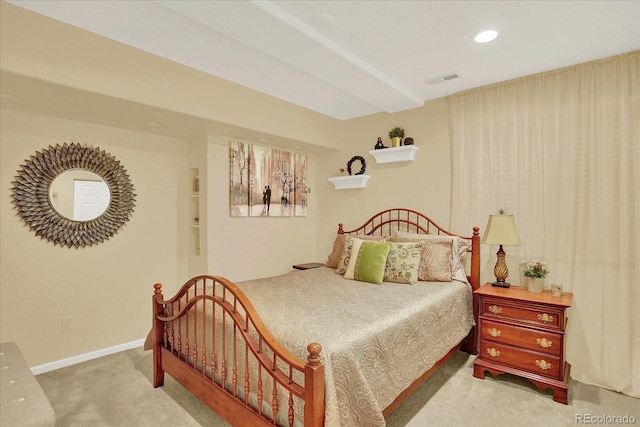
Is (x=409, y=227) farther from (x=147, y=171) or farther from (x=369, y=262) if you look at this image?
(x=147, y=171)

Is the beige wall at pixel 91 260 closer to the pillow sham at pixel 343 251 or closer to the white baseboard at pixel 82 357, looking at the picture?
the white baseboard at pixel 82 357

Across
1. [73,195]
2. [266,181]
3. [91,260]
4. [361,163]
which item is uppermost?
[361,163]

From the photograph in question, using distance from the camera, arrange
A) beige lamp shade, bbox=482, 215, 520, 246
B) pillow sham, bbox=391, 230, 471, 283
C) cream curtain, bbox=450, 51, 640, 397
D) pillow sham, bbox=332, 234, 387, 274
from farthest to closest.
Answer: pillow sham, bbox=332, 234, 387, 274 < pillow sham, bbox=391, 230, 471, 283 < beige lamp shade, bbox=482, 215, 520, 246 < cream curtain, bbox=450, 51, 640, 397

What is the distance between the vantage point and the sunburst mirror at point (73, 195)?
277 cm

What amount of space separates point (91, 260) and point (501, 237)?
12.1 ft

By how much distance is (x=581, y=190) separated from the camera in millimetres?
2693

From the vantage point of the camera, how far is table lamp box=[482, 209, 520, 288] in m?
2.76

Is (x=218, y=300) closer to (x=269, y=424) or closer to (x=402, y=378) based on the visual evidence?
(x=269, y=424)

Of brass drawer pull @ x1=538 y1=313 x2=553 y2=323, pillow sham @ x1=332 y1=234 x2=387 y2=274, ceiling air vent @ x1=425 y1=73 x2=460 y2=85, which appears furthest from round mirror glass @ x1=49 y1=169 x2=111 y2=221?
brass drawer pull @ x1=538 y1=313 x2=553 y2=323

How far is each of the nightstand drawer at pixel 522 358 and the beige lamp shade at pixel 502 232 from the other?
0.81 m

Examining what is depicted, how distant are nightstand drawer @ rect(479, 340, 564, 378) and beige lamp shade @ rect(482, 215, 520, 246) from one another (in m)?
0.81

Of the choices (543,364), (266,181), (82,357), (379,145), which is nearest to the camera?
(543,364)

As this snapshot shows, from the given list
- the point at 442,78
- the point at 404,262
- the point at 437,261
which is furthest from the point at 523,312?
the point at 442,78

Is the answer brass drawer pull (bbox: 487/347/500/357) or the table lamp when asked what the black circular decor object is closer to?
the table lamp
